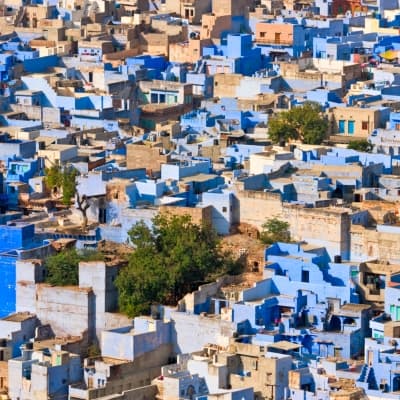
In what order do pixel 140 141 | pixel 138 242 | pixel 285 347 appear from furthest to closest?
pixel 140 141, pixel 138 242, pixel 285 347

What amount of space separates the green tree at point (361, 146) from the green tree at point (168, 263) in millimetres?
6050

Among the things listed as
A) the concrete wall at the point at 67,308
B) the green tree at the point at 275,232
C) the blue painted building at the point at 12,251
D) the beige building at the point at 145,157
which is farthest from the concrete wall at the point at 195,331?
the beige building at the point at 145,157

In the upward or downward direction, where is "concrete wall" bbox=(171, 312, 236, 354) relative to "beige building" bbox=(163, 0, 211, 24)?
downward

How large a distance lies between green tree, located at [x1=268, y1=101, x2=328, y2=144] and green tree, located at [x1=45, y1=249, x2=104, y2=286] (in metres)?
7.72

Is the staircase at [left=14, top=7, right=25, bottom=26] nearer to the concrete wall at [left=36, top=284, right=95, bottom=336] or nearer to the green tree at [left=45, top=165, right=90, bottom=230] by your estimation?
the green tree at [left=45, top=165, right=90, bottom=230]

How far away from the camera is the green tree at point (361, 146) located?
47237 mm

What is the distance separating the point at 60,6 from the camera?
215 feet

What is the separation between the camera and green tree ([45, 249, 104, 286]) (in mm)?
41250

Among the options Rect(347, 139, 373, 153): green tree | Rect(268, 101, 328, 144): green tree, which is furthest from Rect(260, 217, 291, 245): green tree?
Rect(268, 101, 328, 144): green tree

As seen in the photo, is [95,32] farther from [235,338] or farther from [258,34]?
[235,338]

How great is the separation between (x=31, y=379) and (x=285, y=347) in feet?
12.1

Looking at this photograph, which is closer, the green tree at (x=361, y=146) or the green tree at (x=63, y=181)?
the green tree at (x=63, y=181)

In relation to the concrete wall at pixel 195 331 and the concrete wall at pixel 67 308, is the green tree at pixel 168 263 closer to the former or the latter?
the concrete wall at pixel 67 308

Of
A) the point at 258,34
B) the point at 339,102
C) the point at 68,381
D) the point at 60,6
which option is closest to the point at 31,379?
the point at 68,381
